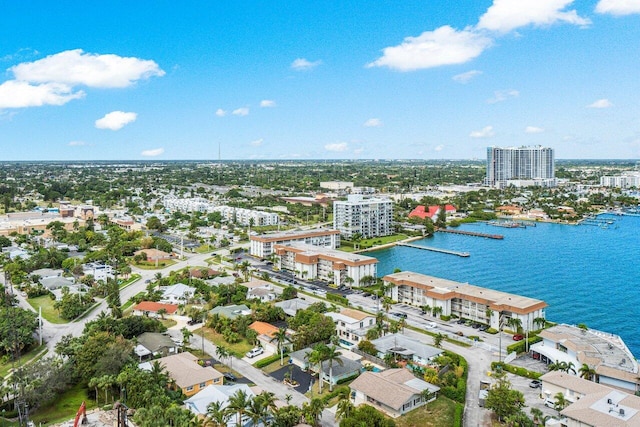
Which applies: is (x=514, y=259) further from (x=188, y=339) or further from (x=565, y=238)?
(x=188, y=339)

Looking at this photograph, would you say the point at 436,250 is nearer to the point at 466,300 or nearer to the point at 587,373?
the point at 466,300

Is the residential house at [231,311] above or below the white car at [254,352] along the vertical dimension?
above

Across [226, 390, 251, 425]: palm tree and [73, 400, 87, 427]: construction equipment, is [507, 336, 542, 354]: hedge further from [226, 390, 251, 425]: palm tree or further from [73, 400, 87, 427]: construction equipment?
[73, 400, 87, 427]: construction equipment

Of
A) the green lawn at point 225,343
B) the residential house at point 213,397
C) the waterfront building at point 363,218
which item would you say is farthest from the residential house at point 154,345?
the waterfront building at point 363,218

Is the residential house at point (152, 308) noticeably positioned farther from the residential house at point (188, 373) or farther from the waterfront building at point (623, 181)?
the waterfront building at point (623, 181)

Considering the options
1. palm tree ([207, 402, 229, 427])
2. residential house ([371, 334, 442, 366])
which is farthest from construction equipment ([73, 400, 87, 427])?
residential house ([371, 334, 442, 366])

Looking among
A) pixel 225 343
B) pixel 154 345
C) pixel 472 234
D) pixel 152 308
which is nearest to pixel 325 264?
pixel 152 308
